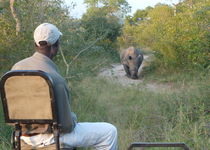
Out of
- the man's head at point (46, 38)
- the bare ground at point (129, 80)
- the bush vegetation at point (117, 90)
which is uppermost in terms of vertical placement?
the man's head at point (46, 38)

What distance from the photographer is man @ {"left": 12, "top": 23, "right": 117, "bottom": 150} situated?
2.56 meters

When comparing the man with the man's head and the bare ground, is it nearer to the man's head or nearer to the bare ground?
the man's head

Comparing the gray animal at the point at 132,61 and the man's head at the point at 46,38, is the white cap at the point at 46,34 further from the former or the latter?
the gray animal at the point at 132,61

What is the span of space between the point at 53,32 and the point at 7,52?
3.59m

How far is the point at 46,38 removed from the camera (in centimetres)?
269

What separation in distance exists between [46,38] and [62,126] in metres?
0.62

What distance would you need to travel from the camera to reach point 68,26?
22.3ft

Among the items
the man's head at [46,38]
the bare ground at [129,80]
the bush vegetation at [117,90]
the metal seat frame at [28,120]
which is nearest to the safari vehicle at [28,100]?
the metal seat frame at [28,120]

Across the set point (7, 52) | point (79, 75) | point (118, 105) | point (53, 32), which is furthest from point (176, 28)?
point (53, 32)

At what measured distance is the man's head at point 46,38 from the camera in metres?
2.70

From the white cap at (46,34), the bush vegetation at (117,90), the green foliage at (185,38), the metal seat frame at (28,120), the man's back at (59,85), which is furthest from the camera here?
the green foliage at (185,38)

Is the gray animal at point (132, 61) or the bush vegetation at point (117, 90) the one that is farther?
the gray animal at point (132, 61)

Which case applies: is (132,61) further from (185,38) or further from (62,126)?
(62,126)

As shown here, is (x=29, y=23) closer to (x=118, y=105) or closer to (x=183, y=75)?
(x=118, y=105)
